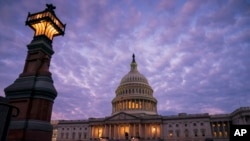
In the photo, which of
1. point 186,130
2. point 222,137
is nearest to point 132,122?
point 186,130

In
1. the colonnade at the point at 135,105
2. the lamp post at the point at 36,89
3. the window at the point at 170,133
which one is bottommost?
the window at the point at 170,133

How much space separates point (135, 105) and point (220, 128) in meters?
36.6

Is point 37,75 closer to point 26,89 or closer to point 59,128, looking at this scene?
point 26,89

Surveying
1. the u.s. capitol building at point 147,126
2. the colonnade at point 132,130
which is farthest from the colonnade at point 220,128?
the colonnade at point 132,130

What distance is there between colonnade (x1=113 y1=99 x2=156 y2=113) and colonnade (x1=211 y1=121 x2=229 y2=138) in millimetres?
29256

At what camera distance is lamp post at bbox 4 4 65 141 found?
12945mm

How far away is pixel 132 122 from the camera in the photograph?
77.8m

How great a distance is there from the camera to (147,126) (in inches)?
3105

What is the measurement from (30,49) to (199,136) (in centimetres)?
7236

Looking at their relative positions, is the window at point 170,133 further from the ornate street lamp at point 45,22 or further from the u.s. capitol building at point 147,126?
the ornate street lamp at point 45,22

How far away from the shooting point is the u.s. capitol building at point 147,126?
7312 cm

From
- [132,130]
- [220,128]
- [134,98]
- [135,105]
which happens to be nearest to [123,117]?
[132,130]

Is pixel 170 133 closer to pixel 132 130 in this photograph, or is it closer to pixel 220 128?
pixel 132 130

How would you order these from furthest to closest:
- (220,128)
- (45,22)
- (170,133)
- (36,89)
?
(170,133), (220,128), (45,22), (36,89)
